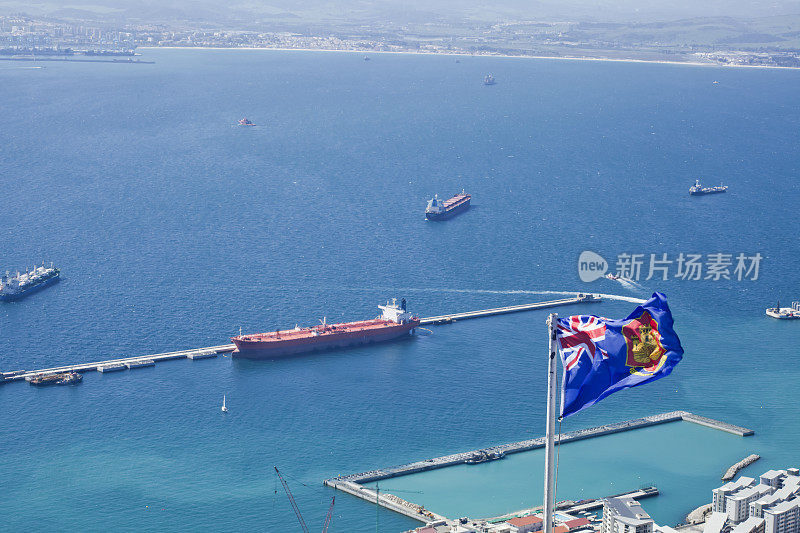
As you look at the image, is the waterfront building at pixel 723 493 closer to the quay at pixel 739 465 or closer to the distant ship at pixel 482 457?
the quay at pixel 739 465

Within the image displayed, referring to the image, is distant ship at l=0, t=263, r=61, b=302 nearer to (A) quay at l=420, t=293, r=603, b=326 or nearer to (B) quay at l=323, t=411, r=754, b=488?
(A) quay at l=420, t=293, r=603, b=326

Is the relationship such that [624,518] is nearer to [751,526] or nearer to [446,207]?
[751,526]

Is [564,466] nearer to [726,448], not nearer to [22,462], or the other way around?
[726,448]

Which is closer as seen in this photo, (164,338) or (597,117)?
(164,338)

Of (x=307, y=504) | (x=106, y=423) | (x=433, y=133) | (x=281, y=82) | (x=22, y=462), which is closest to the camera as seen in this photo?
(x=307, y=504)

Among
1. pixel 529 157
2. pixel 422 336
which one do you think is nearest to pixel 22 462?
pixel 422 336

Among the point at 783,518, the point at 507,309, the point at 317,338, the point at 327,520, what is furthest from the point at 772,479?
the point at 507,309

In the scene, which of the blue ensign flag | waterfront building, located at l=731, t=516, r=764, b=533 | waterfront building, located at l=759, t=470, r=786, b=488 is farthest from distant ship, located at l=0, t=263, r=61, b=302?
the blue ensign flag
